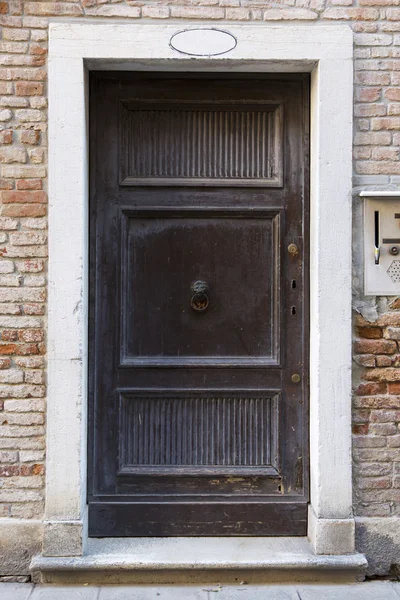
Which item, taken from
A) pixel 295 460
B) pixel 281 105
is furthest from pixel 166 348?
pixel 281 105

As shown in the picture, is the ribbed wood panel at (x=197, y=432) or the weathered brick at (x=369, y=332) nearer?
the weathered brick at (x=369, y=332)

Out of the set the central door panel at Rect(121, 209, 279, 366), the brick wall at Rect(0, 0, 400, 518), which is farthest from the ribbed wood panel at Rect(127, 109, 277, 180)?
the brick wall at Rect(0, 0, 400, 518)

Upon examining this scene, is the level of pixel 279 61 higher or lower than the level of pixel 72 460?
higher

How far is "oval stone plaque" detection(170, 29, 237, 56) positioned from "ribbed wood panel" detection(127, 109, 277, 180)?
350 millimetres

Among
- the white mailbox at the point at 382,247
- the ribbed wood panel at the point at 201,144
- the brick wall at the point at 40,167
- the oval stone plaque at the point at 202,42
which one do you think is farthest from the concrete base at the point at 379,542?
the oval stone plaque at the point at 202,42

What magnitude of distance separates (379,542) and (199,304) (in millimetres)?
1689

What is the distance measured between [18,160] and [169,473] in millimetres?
1994

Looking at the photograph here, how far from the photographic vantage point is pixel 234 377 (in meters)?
3.51

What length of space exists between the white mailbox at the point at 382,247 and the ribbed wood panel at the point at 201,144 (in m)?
0.66

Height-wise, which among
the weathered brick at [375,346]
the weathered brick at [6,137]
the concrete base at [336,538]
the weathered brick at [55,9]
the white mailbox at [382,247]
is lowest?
the concrete base at [336,538]

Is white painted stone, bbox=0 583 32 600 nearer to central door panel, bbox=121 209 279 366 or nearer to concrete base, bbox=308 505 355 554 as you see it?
central door panel, bbox=121 209 279 366

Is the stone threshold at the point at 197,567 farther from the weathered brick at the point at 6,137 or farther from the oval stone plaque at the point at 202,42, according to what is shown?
the oval stone plaque at the point at 202,42

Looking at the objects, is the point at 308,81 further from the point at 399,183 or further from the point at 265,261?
the point at 265,261

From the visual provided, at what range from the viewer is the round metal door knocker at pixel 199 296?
11.4ft
